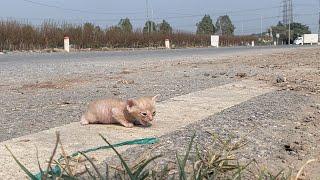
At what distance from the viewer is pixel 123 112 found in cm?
504

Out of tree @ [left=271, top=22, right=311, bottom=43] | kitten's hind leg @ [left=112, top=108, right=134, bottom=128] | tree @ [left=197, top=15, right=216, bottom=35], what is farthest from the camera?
tree @ [left=197, top=15, right=216, bottom=35]

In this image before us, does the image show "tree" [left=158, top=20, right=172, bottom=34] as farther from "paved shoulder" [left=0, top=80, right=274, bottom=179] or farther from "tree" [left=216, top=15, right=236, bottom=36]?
"paved shoulder" [left=0, top=80, right=274, bottom=179]

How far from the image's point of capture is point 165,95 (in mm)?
8125

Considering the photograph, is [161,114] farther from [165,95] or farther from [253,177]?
[253,177]

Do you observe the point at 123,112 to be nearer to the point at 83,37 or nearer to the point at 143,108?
the point at 143,108

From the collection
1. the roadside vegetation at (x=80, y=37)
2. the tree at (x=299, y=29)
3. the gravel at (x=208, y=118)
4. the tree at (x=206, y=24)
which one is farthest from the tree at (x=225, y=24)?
the gravel at (x=208, y=118)

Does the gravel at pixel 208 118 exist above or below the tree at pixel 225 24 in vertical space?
below

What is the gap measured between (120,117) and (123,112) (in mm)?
69

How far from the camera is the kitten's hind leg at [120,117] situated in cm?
506

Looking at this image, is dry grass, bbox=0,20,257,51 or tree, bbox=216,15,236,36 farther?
tree, bbox=216,15,236,36

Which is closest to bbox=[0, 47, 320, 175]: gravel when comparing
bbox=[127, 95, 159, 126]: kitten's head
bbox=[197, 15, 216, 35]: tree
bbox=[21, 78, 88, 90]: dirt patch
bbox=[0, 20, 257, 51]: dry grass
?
bbox=[21, 78, 88, 90]: dirt patch

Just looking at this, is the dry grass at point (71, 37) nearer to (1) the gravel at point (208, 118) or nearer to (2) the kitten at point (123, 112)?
(1) the gravel at point (208, 118)

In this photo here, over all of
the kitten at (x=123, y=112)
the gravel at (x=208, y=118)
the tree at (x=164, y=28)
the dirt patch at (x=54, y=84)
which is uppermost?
the tree at (x=164, y=28)

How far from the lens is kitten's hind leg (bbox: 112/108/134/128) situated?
5.06 m
